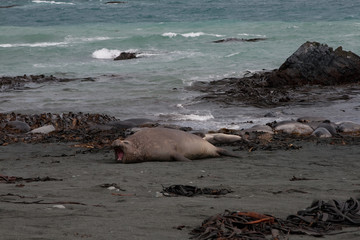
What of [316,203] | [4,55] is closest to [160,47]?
[4,55]

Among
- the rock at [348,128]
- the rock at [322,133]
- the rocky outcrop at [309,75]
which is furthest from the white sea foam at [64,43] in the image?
the rock at [322,133]

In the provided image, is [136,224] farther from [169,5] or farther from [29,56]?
Result: [169,5]

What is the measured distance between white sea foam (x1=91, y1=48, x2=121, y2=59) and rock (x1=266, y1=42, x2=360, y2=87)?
13.9 m

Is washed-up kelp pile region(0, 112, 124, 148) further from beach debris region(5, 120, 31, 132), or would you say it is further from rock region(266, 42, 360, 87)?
rock region(266, 42, 360, 87)

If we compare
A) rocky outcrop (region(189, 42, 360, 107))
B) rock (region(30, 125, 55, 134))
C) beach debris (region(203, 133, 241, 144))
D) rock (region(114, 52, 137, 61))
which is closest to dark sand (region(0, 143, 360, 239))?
beach debris (region(203, 133, 241, 144))

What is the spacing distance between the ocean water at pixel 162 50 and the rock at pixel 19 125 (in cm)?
289

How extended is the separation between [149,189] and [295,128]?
6.73 m

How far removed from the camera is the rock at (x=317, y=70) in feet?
61.9

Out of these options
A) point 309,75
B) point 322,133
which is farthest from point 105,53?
point 322,133

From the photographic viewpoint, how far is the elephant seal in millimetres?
8180

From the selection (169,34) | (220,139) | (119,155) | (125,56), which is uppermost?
(169,34)

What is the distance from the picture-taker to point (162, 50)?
3222 cm

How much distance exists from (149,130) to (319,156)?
266 cm

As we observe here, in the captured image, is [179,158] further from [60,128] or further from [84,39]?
[84,39]
